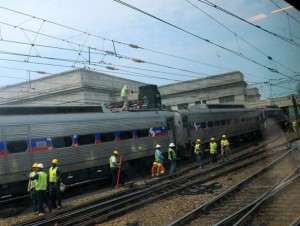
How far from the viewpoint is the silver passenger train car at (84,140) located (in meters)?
14.4

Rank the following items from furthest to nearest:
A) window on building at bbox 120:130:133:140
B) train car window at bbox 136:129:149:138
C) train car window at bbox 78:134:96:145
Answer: train car window at bbox 136:129:149:138, window on building at bbox 120:130:133:140, train car window at bbox 78:134:96:145

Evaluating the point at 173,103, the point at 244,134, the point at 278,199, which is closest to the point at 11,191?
the point at 278,199

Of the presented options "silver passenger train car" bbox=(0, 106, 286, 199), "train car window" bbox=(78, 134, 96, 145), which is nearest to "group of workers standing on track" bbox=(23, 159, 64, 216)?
"silver passenger train car" bbox=(0, 106, 286, 199)

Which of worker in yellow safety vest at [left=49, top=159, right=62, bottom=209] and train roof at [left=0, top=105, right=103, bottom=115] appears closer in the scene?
worker in yellow safety vest at [left=49, top=159, right=62, bottom=209]

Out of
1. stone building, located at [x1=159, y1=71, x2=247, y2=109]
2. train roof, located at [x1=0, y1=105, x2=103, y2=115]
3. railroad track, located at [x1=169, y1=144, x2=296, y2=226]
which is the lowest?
railroad track, located at [x1=169, y1=144, x2=296, y2=226]

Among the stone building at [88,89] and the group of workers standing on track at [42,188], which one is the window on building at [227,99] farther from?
the group of workers standing on track at [42,188]

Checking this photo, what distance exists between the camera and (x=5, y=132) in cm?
1416

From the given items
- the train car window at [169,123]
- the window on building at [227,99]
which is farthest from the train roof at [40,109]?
the window on building at [227,99]

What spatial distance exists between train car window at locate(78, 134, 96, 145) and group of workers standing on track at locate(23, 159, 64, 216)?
9.96ft

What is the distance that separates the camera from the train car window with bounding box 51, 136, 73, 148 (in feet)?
52.1

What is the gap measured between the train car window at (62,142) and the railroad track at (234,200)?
7.38 meters

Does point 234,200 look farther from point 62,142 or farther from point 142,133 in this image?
point 142,133

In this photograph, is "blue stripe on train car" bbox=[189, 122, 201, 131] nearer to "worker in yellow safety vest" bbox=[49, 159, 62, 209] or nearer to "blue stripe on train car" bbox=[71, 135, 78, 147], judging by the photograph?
"blue stripe on train car" bbox=[71, 135, 78, 147]

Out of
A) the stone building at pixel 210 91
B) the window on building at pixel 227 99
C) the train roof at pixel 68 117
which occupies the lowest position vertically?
the train roof at pixel 68 117
